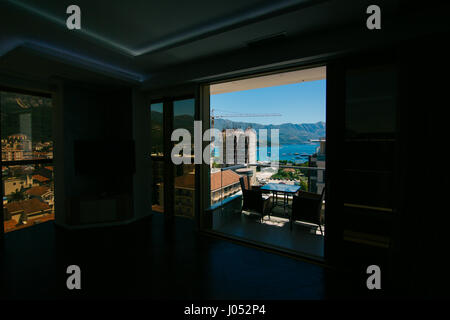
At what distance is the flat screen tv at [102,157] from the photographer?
3.64 metres

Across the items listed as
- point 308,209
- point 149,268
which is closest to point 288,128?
point 308,209

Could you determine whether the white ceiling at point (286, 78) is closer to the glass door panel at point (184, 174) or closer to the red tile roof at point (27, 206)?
the glass door panel at point (184, 174)

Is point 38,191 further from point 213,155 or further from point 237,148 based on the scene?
point 237,148

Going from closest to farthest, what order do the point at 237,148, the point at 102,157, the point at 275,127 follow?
the point at 102,157, the point at 237,148, the point at 275,127

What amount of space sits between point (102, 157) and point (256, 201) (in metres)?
3.00

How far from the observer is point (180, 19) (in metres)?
2.20

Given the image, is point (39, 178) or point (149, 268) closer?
point (149, 268)

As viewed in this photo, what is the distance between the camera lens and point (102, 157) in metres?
3.69

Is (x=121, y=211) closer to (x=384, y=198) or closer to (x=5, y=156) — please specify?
(x=5, y=156)

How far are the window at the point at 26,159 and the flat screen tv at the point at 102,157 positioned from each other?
0.70 m

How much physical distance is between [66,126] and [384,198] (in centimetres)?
506

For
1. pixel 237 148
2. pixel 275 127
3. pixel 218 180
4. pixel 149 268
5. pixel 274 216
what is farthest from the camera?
pixel 275 127

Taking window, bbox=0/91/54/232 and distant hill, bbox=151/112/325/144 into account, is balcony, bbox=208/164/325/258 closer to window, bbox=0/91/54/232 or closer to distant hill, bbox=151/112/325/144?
distant hill, bbox=151/112/325/144

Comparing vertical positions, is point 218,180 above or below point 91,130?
below
